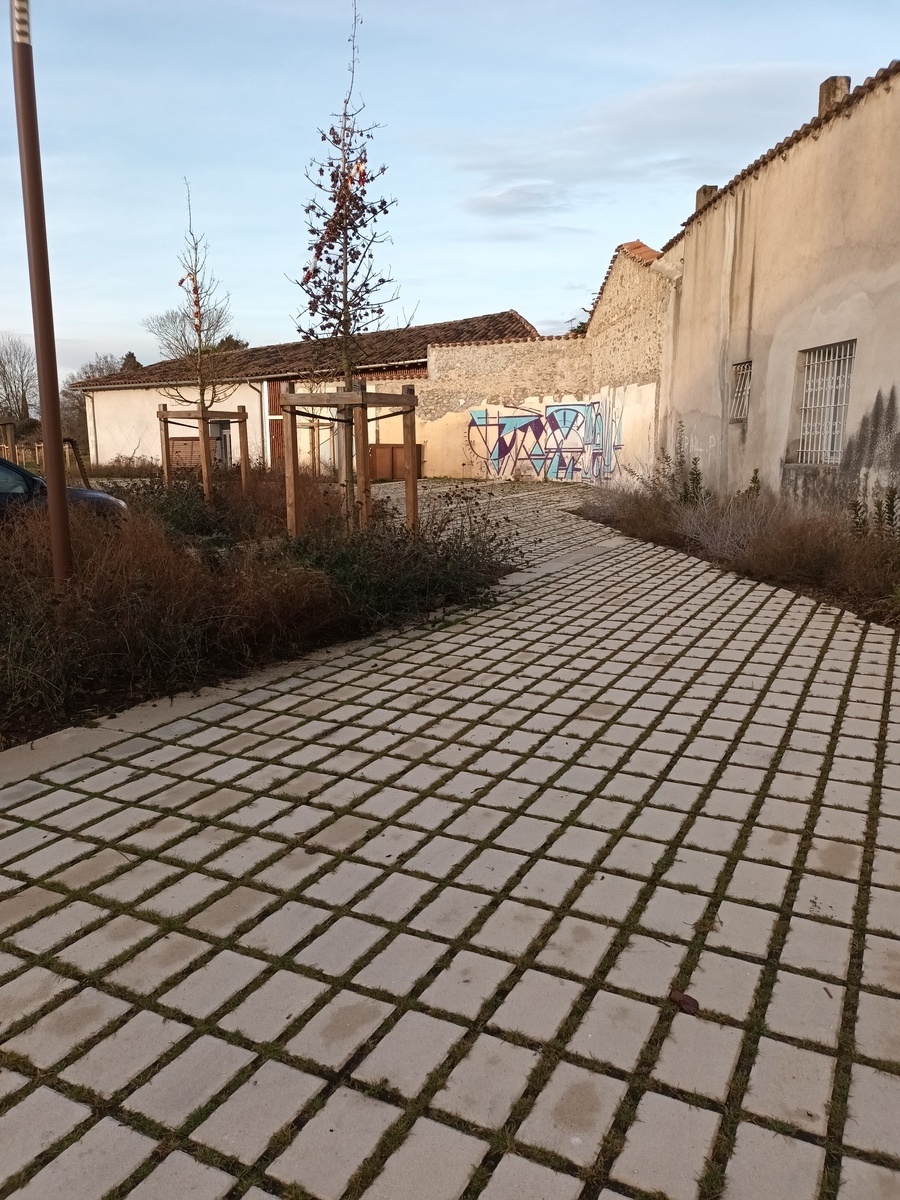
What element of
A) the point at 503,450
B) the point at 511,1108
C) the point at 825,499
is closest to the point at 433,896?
the point at 511,1108

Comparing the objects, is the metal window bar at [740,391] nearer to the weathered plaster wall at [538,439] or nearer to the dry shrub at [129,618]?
the weathered plaster wall at [538,439]

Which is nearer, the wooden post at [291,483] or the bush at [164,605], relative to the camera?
the bush at [164,605]

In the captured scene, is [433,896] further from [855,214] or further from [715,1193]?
[855,214]

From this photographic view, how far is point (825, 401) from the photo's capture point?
29.6 feet

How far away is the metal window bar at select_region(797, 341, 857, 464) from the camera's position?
8.64 m

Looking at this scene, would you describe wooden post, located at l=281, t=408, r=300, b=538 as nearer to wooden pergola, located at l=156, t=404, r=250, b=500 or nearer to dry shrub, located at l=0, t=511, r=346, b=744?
dry shrub, located at l=0, t=511, r=346, b=744

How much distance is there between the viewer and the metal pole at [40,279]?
455 cm

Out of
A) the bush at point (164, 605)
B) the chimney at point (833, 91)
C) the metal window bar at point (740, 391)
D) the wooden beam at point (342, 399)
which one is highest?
the chimney at point (833, 91)

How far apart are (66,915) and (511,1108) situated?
1489mm

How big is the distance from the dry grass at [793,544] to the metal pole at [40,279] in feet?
17.9

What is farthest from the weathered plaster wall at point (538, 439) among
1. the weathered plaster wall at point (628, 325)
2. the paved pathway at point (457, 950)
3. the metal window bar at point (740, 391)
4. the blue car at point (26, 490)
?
the paved pathway at point (457, 950)

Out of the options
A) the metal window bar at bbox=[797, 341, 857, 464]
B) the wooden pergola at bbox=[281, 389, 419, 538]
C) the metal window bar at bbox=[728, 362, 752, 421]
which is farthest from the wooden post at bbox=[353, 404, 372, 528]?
the metal window bar at bbox=[728, 362, 752, 421]

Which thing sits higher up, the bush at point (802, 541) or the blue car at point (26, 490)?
the blue car at point (26, 490)

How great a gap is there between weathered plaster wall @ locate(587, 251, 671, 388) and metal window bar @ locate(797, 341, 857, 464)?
5.39 meters
